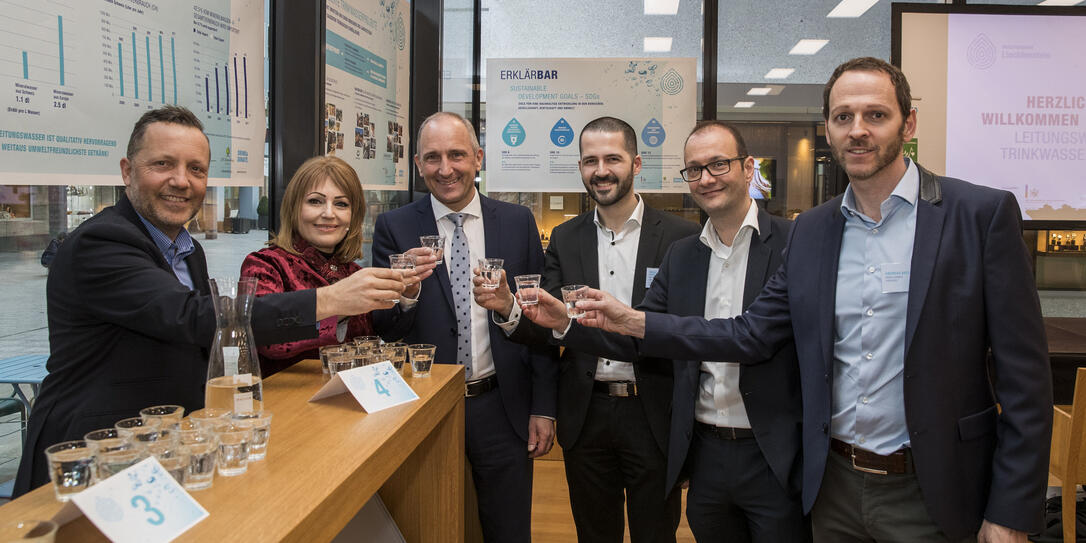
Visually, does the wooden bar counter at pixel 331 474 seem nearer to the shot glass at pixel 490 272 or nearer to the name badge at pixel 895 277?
the shot glass at pixel 490 272

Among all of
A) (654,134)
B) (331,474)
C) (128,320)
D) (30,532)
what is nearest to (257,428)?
(331,474)

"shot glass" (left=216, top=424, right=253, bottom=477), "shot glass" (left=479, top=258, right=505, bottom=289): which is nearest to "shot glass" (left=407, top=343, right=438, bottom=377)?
"shot glass" (left=479, top=258, right=505, bottom=289)

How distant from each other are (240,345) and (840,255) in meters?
1.65

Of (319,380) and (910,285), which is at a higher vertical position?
Result: (910,285)

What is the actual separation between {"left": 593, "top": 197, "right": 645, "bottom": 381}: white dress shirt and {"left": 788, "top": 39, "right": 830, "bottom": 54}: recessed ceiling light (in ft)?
10.8

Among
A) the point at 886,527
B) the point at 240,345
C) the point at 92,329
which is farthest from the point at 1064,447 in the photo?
the point at 92,329

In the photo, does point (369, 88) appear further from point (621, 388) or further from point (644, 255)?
point (621, 388)

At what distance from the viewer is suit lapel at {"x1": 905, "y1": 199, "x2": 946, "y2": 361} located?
1.78 metres

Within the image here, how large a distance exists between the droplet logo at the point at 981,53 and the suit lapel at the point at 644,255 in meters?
3.72

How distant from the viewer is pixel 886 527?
6.08 ft

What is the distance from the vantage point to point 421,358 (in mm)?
2020

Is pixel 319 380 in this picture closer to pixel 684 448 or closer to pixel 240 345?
pixel 240 345

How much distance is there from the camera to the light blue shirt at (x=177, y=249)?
1.93 m

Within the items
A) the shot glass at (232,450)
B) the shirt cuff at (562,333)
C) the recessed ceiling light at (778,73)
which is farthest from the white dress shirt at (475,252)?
the recessed ceiling light at (778,73)
